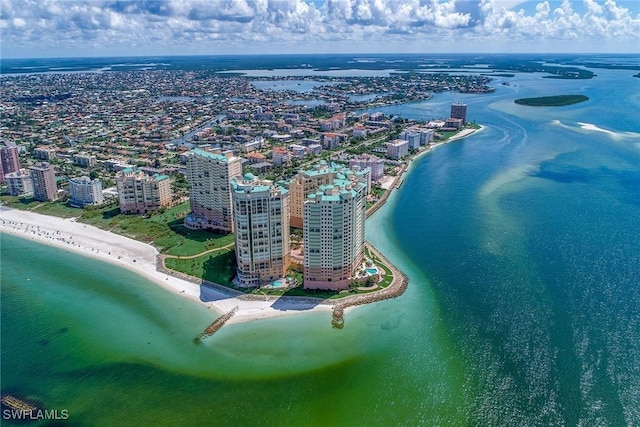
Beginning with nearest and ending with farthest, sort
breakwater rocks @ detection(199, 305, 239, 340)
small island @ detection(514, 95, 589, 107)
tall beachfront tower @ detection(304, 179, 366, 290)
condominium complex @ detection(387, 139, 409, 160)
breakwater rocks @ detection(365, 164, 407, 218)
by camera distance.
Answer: breakwater rocks @ detection(199, 305, 239, 340)
tall beachfront tower @ detection(304, 179, 366, 290)
breakwater rocks @ detection(365, 164, 407, 218)
condominium complex @ detection(387, 139, 409, 160)
small island @ detection(514, 95, 589, 107)

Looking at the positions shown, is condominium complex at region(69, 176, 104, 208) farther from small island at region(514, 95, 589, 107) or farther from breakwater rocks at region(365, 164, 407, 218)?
small island at region(514, 95, 589, 107)

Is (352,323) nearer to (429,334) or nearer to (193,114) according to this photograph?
(429,334)

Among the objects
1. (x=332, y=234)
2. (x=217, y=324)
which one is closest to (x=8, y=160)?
(x=217, y=324)

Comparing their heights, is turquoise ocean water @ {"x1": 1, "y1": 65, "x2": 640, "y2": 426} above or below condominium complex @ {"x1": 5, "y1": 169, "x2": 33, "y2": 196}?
below

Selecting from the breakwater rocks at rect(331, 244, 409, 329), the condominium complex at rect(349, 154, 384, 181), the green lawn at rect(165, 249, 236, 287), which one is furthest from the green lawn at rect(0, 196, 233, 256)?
the condominium complex at rect(349, 154, 384, 181)

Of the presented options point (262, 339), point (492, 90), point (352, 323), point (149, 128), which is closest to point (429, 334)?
point (352, 323)

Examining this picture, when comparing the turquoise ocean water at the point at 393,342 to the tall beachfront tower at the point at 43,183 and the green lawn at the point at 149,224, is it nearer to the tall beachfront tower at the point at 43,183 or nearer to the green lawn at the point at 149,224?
the green lawn at the point at 149,224
